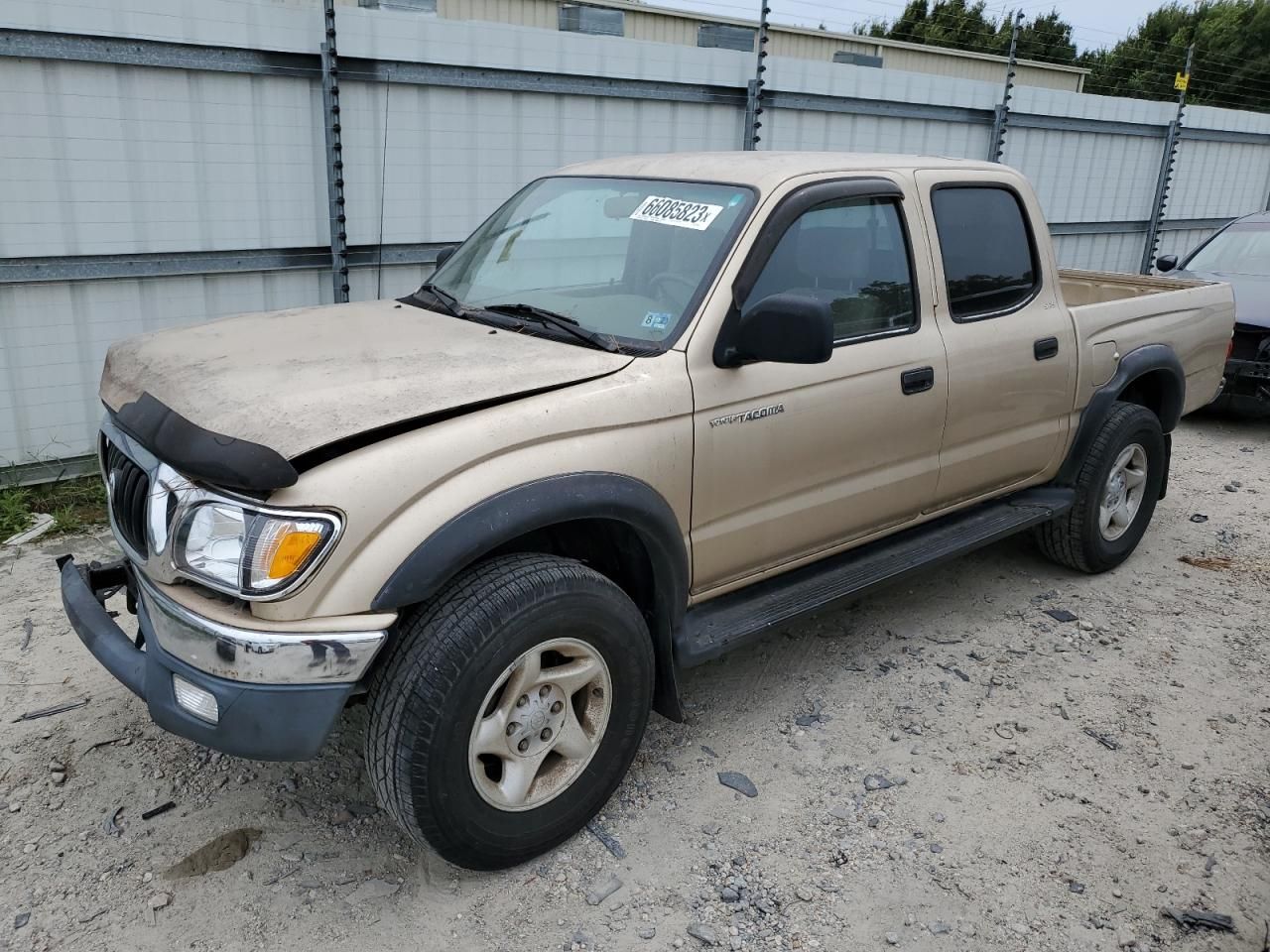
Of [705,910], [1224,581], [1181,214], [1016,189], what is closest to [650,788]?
[705,910]

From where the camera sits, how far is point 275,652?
2375 mm

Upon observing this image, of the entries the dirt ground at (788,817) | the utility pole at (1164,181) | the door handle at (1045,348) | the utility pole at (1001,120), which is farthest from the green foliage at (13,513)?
the utility pole at (1164,181)

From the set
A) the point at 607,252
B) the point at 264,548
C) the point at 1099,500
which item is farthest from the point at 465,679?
the point at 1099,500

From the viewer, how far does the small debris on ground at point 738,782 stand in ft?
10.9

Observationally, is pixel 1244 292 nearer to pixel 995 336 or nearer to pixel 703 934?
pixel 995 336

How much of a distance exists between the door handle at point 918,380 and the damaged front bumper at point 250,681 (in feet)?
7.03

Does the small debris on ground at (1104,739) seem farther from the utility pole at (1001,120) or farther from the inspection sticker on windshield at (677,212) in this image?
the utility pole at (1001,120)

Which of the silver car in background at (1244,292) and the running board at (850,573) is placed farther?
the silver car in background at (1244,292)

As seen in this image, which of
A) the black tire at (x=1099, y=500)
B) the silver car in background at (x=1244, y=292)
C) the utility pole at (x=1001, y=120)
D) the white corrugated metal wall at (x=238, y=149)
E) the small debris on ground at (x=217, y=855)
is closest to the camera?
Result: the small debris on ground at (x=217, y=855)

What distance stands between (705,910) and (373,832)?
41.1 inches

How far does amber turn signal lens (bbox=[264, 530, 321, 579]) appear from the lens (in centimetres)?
239

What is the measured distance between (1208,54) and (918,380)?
1321 inches

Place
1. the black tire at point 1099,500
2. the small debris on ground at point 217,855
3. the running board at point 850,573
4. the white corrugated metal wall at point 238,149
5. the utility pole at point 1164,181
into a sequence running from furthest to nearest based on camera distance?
1. the utility pole at point 1164,181
2. the white corrugated metal wall at point 238,149
3. the black tire at point 1099,500
4. the running board at point 850,573
5. the small debris on ground at point 217,855

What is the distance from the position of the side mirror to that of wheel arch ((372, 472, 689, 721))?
55cm
